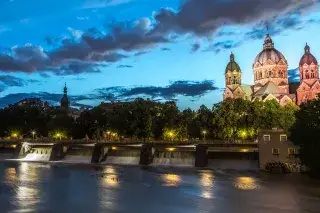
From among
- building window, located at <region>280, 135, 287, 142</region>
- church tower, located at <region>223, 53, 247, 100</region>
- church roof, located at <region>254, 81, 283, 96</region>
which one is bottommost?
building window, located at <region>280, 135, 287, 142</region>

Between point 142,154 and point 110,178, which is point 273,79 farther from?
point 110,178

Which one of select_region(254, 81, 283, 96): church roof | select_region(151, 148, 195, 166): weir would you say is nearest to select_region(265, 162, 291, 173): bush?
select_region(151, 148, 195, 166): weir

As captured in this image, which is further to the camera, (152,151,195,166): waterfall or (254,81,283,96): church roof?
(254,81,283,96): church roof

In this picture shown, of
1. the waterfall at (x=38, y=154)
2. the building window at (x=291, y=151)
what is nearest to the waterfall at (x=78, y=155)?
the waterfall at (x=38, y=154)

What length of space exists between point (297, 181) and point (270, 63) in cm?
11322

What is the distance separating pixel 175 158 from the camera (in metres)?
77.8

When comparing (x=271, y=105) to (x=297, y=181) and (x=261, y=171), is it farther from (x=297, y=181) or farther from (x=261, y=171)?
(x=297, y=181)

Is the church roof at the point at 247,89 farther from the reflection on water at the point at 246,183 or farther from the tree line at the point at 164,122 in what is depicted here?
the reflection on water at the point at 246,183

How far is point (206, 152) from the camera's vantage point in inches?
2948

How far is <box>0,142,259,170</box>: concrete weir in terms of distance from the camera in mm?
72125

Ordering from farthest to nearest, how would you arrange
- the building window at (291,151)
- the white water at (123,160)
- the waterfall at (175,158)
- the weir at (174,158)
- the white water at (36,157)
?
the white water at (36,157) < the white water at (123,160) < the weir at (174,158) < the waterfall at (175,158) < the building window at (291,151)

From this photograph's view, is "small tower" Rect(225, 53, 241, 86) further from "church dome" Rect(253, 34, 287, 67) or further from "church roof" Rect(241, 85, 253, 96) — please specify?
"church dome" Rect(253, 34, 287, 67)

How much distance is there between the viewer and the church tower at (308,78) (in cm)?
14650

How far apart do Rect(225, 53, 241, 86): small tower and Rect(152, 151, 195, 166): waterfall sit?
92015 mm
